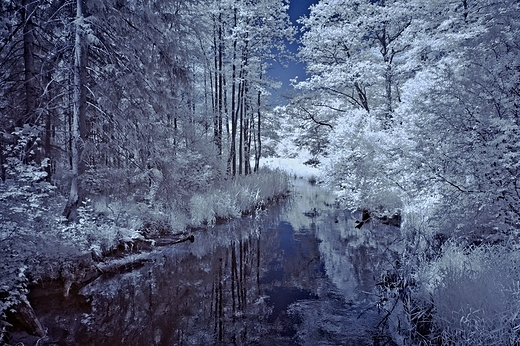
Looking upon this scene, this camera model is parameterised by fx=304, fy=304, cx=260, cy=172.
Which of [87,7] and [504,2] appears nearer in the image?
[504,2]

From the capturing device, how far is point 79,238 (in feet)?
19.2

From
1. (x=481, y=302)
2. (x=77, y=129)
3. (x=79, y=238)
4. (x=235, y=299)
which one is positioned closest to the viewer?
(x=481, y=302)

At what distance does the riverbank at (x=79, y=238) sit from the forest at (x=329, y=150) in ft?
0.13

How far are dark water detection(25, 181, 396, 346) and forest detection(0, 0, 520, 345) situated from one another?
63cm

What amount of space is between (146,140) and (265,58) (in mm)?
13473

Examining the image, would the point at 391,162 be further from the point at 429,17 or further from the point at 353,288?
the point at 429,17

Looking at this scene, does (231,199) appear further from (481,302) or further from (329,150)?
(481,302)

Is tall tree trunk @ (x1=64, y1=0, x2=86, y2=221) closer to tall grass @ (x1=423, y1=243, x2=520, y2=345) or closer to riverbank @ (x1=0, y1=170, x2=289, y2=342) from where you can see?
riverbank @ (x1=0, y1=170, x2=289, y2=342)

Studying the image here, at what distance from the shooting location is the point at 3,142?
6.55 meters

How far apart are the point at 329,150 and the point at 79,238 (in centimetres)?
1085

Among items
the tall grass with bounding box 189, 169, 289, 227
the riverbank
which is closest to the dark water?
the riverbank

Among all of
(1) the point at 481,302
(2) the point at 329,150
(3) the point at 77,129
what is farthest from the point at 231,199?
(1) the point at 481,302

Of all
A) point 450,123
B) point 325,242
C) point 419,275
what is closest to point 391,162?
point 325,242

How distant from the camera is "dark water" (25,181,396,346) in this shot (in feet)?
14.3
